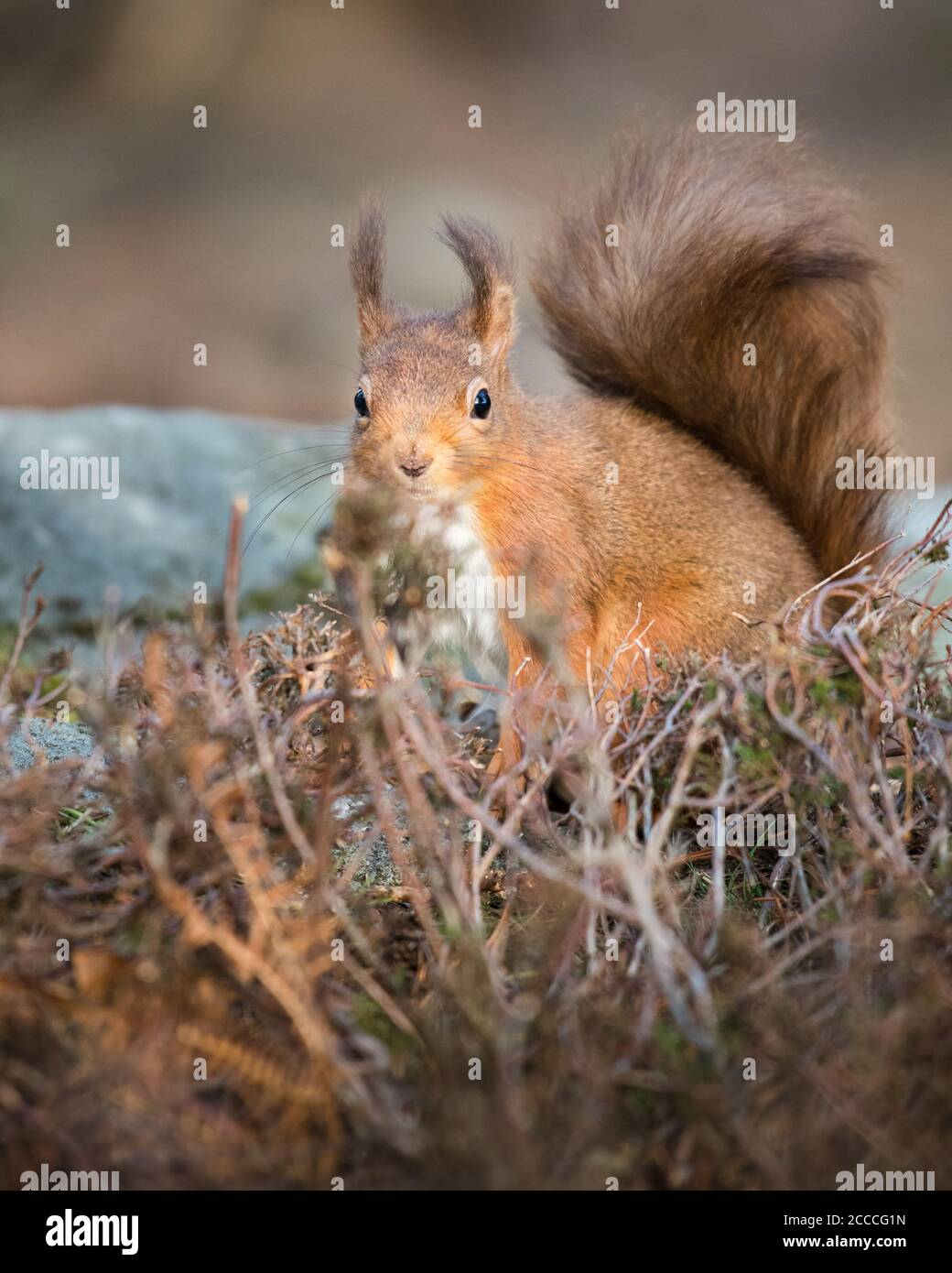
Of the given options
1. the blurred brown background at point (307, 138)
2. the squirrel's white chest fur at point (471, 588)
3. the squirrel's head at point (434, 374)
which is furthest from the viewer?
the blurred brown background at point (307, 138)

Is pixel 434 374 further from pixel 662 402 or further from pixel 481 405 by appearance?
pixel 662 402

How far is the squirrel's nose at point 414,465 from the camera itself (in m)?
2.98

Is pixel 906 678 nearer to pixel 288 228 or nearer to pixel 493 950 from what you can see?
pixel 493 950

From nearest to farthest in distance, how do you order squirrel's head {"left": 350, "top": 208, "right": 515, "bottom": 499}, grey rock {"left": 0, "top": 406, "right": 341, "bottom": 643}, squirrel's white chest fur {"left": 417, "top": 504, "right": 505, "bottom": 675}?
1. squirrel's head {"left": 350, "top": 208, "right": 515, "bottom": 499}
2. squirrel's white chest fur {"left": 417, "top": 504, "right": 505, "bottom": 675}
3. grey rock {"left": 0, "top": 406, "right": 341, "bottom": 643}

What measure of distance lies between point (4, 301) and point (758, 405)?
23.2ft

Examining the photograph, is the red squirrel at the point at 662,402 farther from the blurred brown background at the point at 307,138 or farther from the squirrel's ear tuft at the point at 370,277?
the blurred brown background at the point at 307,138

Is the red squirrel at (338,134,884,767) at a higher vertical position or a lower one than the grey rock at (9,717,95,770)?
higher

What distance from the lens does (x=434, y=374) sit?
3227 millimetres

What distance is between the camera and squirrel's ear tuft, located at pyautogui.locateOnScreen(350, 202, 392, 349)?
11.3 feet

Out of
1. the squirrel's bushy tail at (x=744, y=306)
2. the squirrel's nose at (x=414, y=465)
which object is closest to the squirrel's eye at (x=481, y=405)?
the squirrel's nose at (x=414, y=465)

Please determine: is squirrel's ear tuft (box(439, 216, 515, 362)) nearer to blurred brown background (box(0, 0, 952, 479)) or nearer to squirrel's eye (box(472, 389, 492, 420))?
squirrel's eye (box(472, 389, 492, 420))

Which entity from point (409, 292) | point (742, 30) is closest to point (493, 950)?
point (409, 292)

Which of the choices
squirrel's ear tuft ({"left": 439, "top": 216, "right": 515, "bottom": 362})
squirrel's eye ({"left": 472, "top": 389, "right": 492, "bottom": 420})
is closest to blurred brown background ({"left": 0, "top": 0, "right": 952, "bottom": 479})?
squirrel's ear tuft ({"left": 439, "top": 216, "right": 515, "bottom": 362})

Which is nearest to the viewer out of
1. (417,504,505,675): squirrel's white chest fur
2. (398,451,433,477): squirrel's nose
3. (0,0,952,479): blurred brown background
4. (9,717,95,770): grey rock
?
(9,717,95,770): grey rock
